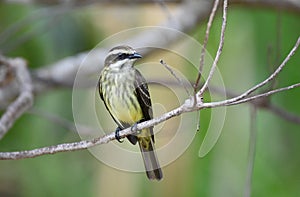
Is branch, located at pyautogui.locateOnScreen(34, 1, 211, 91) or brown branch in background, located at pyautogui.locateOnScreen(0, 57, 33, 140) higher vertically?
branch, located at pyautogui.locateOnScreen(34, 1, 211, 91)

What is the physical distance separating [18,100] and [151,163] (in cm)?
71

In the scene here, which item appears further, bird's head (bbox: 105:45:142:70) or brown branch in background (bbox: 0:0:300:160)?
bird's head (bbox: 105:45:142:70)

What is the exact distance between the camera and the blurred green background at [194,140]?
3.67 meters

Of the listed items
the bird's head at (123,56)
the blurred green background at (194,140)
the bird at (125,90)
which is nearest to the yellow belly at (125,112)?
the bird at (125,90)

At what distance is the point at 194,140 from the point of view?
11.4ft

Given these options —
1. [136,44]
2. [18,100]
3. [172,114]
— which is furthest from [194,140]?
[172,114]

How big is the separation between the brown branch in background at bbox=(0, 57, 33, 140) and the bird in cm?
45

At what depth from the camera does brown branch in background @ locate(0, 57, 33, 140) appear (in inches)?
101

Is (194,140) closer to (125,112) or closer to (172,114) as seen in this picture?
(125,112)

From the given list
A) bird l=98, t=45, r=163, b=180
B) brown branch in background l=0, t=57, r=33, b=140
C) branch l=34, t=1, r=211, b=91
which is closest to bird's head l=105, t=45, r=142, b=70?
bird l=98, t=45, r=163, b=180

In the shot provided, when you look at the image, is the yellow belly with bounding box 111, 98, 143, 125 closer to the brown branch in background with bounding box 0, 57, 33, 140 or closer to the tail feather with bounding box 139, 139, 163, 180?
the tail feather with bounding box 139, 139, 163, 180

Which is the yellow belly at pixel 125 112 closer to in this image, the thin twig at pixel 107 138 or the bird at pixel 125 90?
the bird at pixel 125 90

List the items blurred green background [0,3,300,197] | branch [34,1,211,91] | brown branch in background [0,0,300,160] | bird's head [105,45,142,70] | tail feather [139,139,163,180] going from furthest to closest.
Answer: branch [34,1,211,91], blurred green background [0,3,300,197], tail feather [139,139,163,180], bird's head [105,45,142,70], brown branch in background [0,0,300,160]

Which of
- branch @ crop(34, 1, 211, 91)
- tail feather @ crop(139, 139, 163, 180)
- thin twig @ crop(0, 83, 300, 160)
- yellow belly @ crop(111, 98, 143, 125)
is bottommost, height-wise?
tail feather @ crop(139, 139, 163, 180)
